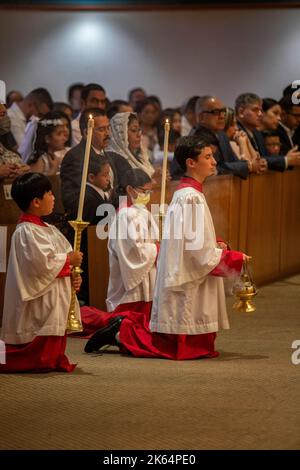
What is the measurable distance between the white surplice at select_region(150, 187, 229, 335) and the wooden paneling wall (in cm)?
134

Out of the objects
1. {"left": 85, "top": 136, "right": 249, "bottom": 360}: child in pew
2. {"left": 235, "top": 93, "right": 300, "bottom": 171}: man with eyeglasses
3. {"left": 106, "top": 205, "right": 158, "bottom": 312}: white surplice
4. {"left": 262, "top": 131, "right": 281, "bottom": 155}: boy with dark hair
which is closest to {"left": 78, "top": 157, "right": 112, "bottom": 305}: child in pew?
{"left": 106, "top": 205, "right": 158, "bottom": 312}: white surplice

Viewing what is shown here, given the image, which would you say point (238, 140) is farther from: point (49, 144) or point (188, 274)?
point (188, 274)

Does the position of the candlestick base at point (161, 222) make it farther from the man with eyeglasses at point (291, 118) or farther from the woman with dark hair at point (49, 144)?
the man with eyeglasses at point (291, 118)

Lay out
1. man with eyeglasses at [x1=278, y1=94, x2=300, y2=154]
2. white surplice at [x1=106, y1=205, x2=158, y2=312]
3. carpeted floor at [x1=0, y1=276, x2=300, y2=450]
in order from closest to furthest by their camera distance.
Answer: carpeted floor at [x1=0, y1=276, x2=300, y2=450] < white surplice at [x1=106, y1=205, x2=158, y2=312] < man with eyeglasses at [x1=278, y1=94, x2=300, y2=154]

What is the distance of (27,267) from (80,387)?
717mm

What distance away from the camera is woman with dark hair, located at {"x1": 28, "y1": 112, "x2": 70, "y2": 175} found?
7434mm

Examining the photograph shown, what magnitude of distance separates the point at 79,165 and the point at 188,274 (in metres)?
1.82

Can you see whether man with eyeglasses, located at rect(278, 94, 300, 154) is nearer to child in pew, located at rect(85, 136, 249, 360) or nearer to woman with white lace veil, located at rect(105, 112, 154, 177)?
woman with white lace veil, located at rect(105, 112, 154, 177)

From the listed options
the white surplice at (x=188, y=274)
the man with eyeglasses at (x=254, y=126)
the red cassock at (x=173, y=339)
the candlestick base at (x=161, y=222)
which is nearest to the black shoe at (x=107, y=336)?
the red cassock at (x=173, y=339)

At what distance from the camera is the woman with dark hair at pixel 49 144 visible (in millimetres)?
7434

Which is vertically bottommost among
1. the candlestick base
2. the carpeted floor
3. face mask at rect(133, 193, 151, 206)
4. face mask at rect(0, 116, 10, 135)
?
the carpeted floor

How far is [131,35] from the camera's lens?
1275cm

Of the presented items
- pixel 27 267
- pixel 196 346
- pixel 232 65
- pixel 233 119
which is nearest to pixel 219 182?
pixel 233 119

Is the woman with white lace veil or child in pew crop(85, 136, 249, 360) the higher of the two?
the woman with white lace veil
